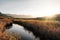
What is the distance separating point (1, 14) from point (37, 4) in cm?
131

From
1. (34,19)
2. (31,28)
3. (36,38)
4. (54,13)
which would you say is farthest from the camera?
(31,28)

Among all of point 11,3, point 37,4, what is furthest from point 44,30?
point 11,3

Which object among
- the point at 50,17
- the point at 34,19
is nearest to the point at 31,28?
the point at 34,19

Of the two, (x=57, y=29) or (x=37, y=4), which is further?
(x=37, y=4)

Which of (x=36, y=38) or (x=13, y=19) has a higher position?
(x=13, y=19)

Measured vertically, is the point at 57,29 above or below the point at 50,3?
below

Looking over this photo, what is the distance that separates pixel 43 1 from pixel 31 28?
57.2 inches

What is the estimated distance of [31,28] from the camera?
235 inches

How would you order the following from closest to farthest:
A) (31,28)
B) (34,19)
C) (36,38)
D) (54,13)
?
(36,38) → (54,13) → (34,19) → (31,28)

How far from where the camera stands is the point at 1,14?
16.8ft

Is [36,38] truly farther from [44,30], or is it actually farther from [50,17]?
[50,17]

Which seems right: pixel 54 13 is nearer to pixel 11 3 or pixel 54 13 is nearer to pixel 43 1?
pixel 43 1

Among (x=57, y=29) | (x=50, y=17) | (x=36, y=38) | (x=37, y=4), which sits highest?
(x=37, y=4)

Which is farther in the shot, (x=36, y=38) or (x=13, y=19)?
(x=13, y=19)
